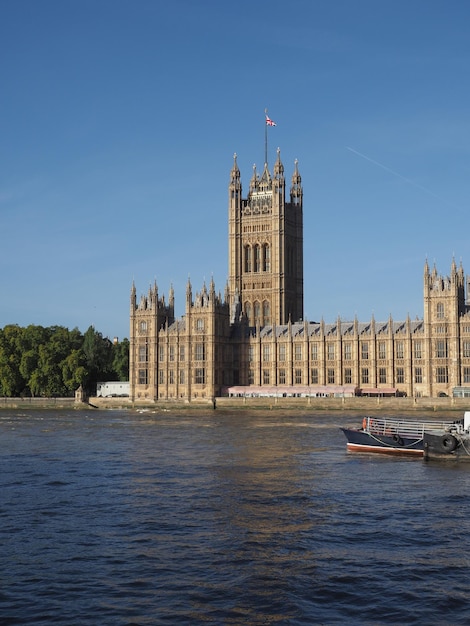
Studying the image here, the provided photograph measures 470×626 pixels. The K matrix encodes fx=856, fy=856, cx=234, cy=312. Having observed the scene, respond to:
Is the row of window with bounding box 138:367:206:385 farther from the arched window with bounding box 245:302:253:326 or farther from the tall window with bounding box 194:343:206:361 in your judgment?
the arched window with bounding box 245:302:253:326

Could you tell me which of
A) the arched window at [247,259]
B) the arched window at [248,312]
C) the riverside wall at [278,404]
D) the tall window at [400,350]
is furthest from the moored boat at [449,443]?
the arched window at [247,259]

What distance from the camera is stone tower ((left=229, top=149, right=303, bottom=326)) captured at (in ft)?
559

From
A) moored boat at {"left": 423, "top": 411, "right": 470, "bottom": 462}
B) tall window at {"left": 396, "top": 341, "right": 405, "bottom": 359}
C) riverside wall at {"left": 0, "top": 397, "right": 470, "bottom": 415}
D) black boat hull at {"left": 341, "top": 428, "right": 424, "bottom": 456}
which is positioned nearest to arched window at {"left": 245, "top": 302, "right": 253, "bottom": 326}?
riverside wall at {"left": 0, "top": 397, "right": 470, "bottom": 415}

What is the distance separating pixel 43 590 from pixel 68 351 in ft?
432

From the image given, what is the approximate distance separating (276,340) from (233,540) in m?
116

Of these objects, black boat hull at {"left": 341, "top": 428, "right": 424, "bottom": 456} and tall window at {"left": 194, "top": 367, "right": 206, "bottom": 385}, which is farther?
tall window at {"left": 194, "top": 367, "right": 206, "bottom": 385}

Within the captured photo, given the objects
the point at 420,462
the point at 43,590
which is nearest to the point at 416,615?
the point at 43,590

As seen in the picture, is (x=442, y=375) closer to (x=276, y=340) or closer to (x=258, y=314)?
(x=276, y=340)

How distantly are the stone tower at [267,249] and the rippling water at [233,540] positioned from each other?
110028mm

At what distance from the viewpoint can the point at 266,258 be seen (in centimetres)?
17412

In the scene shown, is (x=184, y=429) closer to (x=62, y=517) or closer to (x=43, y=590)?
(x=62, y=517)

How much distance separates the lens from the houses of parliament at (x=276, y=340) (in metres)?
131

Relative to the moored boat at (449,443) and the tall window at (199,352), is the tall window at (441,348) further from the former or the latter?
the moored boat at (449,443)

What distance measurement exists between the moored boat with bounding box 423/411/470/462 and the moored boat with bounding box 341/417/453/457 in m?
1.21
